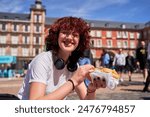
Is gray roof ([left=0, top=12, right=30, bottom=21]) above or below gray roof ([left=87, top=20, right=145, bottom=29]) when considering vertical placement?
above

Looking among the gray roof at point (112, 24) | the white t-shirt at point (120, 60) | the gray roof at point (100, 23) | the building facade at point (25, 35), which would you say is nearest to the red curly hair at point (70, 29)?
the white t-shirt at point (120, 60)

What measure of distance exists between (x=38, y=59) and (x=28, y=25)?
60.8 metres

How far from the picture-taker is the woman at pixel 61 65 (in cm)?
174

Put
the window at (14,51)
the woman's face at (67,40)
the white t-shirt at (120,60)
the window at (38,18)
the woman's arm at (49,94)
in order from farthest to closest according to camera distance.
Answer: the window at (38,18) → the window at (14,51) → the white t-shirt at (120,60) → the woman's face at (67,40) → the woman's arm at (49,94)

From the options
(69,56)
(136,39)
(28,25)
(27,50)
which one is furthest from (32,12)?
(69,56)

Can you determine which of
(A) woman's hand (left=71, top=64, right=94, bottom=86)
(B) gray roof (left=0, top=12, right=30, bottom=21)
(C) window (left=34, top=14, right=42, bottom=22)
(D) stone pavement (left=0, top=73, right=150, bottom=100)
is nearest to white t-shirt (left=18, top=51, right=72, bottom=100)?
(A) woman's hand (left=71, top=64, right=94, bottom=86)

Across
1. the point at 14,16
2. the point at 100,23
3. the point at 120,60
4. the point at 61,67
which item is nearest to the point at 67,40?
the point at 61,67

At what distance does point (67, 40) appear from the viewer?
1.91m

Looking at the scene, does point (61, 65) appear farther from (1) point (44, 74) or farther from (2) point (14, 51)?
(2) point (14, 51)

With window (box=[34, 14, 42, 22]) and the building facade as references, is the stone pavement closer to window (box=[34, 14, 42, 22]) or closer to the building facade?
the building facade

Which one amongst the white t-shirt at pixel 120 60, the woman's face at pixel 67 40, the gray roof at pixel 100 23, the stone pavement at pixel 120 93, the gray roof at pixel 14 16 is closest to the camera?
the woman's face at pixel 67 40

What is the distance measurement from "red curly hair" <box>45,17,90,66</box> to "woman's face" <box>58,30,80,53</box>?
0.03m

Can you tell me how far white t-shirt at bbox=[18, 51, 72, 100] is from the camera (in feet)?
5.90

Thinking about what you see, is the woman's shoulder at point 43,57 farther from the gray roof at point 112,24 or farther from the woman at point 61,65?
the gray roof at point 112,24
